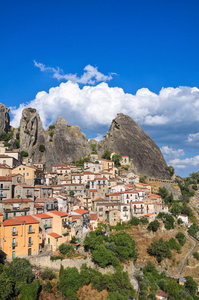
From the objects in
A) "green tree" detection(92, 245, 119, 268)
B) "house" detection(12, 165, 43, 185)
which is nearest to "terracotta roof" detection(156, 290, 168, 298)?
"green tree" detection(92, 245, 119, 268)

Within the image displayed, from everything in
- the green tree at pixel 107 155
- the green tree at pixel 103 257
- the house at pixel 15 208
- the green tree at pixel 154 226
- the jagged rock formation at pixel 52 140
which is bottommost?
the green tree at pixel 103 257

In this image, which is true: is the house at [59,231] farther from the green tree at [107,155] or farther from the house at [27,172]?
the green tree at [107,155]

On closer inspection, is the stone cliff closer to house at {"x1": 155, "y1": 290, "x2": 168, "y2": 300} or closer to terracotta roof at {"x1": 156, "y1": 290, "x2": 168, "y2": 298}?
terracotta roof at {"x1": 156, "y1": 290, "x2": 168, "y2": 298}

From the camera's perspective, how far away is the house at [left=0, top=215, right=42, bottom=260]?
117ft

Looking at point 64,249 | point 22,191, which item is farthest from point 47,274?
point 22,191

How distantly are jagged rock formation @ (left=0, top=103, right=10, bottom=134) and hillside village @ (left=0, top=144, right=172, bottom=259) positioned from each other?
42.0m

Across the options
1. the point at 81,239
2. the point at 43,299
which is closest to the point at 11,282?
the point at 43,299

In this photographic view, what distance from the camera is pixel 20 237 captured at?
3703cm

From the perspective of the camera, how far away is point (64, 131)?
110500 mm

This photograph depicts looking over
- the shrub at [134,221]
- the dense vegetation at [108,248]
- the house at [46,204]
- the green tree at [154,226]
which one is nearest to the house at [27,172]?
the house at [46,204]

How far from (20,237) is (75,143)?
71586mm

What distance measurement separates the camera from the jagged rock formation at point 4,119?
109750 mm

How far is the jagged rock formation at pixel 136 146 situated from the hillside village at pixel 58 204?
85.9 feet

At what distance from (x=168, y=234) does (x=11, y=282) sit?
4010cm
